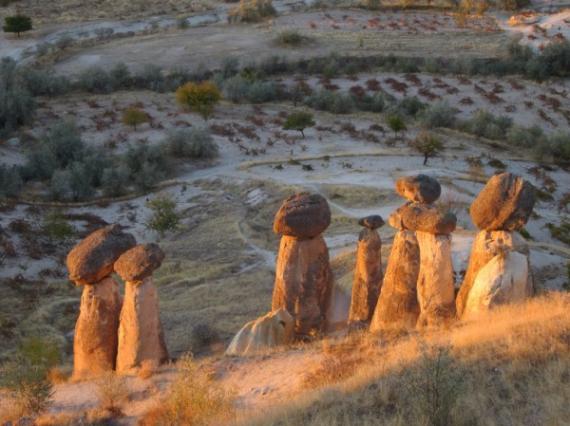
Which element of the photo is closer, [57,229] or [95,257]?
[95,257]

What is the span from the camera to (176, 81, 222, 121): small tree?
1380 inches

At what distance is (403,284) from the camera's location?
417 inches

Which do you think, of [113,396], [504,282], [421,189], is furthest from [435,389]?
[113,396]

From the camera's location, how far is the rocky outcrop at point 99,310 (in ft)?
35.3

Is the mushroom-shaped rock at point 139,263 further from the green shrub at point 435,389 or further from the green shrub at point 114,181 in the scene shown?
the green shrub at point 114,181

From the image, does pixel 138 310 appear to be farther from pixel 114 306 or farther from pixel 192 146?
pixel 192 146

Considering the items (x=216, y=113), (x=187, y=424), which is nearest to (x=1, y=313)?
(x=187, y=424)

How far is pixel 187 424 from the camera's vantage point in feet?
27.2

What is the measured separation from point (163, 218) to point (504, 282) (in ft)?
48.0

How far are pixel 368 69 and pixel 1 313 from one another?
32.3 meters

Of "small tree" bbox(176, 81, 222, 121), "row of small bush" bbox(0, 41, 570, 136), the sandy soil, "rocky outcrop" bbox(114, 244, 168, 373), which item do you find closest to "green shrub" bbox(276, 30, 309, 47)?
the sandy soil

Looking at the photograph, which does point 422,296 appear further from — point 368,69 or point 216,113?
point 368,69

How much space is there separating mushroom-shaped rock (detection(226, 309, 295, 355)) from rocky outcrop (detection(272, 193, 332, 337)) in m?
0.37

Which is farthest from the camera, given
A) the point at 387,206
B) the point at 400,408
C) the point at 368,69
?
the point at 368,69
